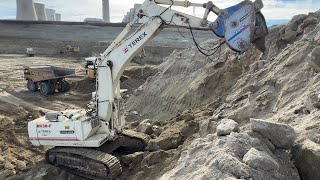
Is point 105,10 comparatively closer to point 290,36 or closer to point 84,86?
point 84,86

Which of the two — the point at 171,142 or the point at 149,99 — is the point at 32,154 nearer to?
the point at 171,142

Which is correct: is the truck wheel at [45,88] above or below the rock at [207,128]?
below

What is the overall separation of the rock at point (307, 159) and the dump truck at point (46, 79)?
607 inches

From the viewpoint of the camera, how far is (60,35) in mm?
43656

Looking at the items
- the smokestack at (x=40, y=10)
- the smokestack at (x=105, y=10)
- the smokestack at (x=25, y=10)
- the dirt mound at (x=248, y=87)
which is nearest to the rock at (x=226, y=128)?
the dirt mound at (x=248, y=87)

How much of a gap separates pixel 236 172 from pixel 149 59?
2664 cm

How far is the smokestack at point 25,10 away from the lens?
64.1 meters

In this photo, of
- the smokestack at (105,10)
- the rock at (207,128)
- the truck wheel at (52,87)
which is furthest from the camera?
the smokestack at (105,10)

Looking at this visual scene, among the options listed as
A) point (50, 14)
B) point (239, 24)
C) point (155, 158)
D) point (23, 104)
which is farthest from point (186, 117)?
point (50, 14)

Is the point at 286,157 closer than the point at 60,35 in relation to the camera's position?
Yes

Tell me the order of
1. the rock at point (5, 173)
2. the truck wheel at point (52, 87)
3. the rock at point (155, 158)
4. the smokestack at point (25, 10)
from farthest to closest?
the smokestack at point (25, 10) < the truck wheel at point (52, 87) < the rock at point (5, 173) < the rock at point (155, 158)

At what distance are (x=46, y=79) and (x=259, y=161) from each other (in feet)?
52.3

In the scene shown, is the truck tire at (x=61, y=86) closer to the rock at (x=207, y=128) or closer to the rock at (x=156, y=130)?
the rock at (x=156, y=130)

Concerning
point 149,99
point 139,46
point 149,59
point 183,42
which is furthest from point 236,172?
point 183,42
